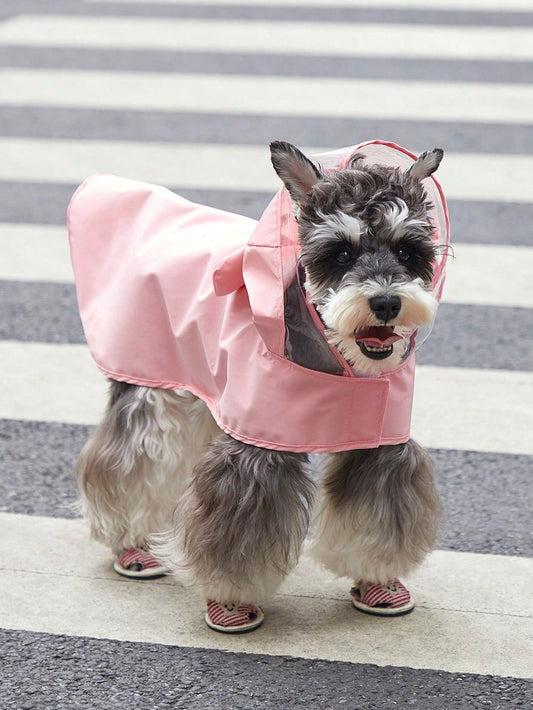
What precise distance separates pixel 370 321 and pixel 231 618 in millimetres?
944

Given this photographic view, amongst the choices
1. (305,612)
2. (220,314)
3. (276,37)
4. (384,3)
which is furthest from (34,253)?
(384,3)

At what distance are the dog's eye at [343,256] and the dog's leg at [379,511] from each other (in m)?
0.57

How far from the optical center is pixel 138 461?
3.18m

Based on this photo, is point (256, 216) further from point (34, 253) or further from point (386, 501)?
point (386, 501)

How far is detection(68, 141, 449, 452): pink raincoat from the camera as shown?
273 centimetres

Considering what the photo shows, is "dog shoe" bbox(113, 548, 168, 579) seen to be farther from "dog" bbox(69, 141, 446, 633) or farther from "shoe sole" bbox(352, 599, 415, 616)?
"shoe sole" bbox(352, 599, 415, 616)

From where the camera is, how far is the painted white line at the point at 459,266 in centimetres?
530

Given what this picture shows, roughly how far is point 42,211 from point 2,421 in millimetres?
2288

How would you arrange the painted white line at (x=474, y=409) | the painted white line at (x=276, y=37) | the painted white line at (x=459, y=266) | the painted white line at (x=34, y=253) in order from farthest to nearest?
1. the painted white line at (x=276, y=37)
2. the painted white line at (x=34, y=253)
3. the painted white line at (x=459, y=266)
4. the painted white line at (x=474, y=409)

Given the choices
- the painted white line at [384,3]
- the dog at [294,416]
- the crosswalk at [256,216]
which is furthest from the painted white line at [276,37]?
the dog at [294,416]

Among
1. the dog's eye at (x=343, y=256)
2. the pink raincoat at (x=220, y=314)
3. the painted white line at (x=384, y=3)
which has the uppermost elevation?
the painted white line at (x=384, y=3)

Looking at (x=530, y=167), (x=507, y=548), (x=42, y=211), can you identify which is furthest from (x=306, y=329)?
(x=530, y=167)

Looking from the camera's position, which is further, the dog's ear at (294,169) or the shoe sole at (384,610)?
the shoe sole at (384,610)

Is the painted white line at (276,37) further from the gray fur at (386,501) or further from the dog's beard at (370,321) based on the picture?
the dog's beard at (370,321)
